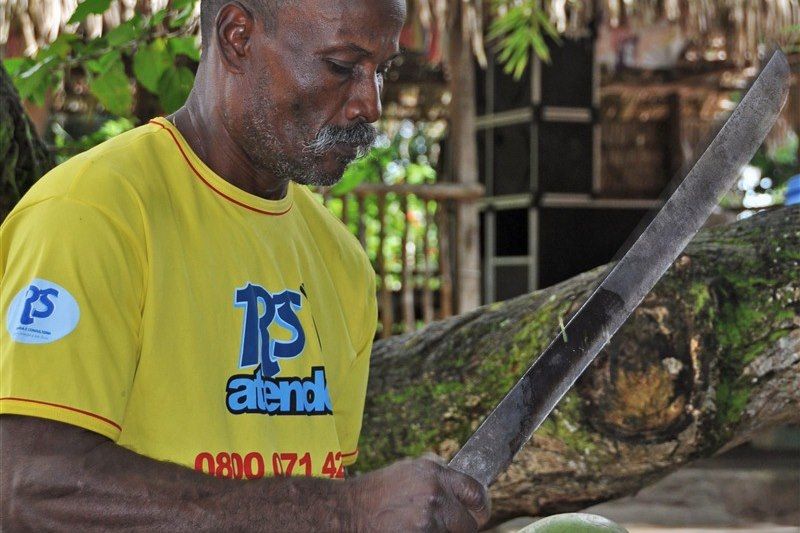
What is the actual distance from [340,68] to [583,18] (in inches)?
226

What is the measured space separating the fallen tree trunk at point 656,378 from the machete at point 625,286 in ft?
1.25

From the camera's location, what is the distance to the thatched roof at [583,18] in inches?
197

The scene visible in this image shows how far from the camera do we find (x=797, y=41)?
7.41 metres

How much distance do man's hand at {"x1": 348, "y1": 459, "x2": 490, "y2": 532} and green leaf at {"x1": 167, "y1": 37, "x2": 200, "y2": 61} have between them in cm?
149

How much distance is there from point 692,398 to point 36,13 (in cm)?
426

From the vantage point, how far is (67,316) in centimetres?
115

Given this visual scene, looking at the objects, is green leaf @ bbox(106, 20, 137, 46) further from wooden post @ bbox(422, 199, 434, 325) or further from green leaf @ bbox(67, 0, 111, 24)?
wooden post @ bbox(422, 199, 434, 325)

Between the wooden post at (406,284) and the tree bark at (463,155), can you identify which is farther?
the tree bark at (463,155)

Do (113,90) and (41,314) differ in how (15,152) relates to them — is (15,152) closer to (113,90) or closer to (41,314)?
(113,90)

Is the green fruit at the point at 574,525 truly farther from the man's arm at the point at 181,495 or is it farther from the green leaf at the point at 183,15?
the green leaf at the point at 183,15

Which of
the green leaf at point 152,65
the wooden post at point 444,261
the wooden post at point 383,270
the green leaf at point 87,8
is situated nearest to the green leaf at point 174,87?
the green leaf at point 152,65

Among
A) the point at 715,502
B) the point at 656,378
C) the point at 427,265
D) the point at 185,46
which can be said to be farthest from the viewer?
the point at 427,265

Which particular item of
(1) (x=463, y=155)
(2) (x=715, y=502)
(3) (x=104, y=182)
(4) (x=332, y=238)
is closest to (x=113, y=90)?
(4) (x=332, y=238)

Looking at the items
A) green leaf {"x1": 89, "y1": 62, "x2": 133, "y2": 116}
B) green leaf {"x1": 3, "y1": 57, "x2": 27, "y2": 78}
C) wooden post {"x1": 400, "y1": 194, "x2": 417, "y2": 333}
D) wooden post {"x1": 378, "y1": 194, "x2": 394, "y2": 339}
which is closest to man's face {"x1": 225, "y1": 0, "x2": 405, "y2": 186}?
green leaf {"x1": 89, "y1": 62, "x2": 133, "y2": 116}
